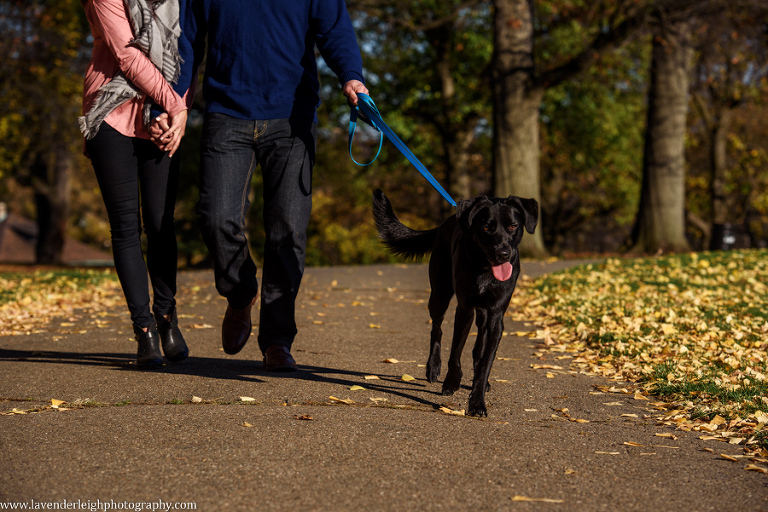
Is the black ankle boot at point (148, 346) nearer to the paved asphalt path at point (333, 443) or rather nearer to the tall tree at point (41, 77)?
the paved asphalt path at point (333, 443)

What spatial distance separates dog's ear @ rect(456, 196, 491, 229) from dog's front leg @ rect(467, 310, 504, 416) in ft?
1.53

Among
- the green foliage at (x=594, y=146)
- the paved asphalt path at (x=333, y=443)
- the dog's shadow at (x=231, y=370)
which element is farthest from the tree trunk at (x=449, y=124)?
the paved asphalt path at (x=333, y=443)

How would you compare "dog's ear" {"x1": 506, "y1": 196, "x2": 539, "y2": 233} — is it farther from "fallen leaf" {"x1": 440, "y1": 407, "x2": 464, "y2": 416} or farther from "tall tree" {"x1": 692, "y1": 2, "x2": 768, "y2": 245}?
"tall tree" {"x1": 692, "y1": 2, "x2": 768, "y2": 245}

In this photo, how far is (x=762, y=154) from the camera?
32.1 meters

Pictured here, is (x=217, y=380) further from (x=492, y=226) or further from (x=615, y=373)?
(x=615, y=373)

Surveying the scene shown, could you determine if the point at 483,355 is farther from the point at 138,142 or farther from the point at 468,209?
the point at 138,142

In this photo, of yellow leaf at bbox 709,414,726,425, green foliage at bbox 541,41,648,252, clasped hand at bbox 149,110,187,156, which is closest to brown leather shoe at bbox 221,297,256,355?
clasped hand at bbox 149,110,187,156

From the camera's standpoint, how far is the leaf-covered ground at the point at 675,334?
396 cm

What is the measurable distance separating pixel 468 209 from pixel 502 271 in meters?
0.36

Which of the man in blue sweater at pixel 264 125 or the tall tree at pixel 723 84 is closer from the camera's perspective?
the man in blue sweater at pixel 264 125

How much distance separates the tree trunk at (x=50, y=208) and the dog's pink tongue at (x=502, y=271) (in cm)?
2645

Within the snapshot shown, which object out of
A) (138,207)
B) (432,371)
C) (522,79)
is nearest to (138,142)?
(138,207)

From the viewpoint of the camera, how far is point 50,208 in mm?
28266

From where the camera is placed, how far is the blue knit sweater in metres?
4.25
